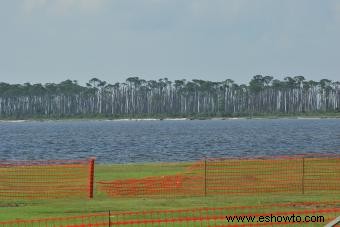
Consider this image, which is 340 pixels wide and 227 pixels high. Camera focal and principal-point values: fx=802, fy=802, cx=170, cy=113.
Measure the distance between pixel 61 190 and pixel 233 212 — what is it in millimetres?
9831

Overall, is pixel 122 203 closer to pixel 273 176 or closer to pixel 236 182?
pixel 236 182

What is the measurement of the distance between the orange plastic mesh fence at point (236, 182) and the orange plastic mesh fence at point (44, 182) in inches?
45.2

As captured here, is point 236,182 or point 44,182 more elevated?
point 236,182

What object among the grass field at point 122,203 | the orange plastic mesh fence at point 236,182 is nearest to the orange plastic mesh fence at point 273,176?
the orange plastic mesh fence at point 236,182

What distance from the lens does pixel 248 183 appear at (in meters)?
30.0

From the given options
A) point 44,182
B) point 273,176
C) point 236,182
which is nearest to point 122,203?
point 236,182

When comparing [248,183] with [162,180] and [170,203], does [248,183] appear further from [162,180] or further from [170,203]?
[170,203]

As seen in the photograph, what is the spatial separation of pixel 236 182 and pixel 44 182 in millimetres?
7823

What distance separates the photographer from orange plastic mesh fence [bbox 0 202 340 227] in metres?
19.2

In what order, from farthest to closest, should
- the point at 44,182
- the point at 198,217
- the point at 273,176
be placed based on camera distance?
the point at 273,176 < the point at 44,182 < the point at 198,217

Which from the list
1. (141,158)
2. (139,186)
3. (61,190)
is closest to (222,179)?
(139,186)

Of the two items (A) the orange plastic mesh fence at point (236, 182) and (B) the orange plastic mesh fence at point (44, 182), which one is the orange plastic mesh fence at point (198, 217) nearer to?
(A) the orange plastic mesh fence at point (236, 182)

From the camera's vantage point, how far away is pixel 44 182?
106 ft

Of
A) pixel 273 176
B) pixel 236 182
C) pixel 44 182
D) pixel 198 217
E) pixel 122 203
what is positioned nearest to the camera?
pixel 198 217
